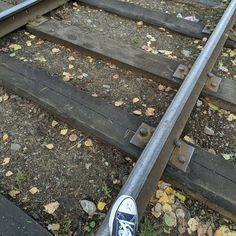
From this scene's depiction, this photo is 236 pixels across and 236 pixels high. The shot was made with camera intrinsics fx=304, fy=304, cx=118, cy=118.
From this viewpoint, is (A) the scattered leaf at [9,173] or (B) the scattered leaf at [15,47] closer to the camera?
(A) the scattered leaf at [9,173]

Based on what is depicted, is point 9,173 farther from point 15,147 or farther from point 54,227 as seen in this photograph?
point 54,227

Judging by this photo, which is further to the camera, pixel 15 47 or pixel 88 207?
pixel 15 47

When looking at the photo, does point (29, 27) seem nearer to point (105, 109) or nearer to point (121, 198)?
point (105, 109)

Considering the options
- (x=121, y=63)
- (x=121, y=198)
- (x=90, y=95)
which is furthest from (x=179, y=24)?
(x=121, y=198)

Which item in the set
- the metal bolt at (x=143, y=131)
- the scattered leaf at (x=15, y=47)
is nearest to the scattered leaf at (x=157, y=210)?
the metal bolt at (x=143, y=131)

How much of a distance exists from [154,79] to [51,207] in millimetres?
1562

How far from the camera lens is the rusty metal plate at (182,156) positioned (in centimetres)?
217

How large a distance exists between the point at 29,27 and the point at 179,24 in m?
1.77

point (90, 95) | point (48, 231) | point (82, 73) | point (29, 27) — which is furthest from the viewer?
point (29, 27)

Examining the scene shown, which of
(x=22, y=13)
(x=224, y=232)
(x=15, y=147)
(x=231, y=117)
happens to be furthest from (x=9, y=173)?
(x=22, y=13)

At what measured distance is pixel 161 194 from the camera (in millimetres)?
2143

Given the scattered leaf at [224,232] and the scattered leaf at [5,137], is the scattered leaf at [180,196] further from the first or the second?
the scattered leaf at [5,137]

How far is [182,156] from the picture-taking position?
220cm

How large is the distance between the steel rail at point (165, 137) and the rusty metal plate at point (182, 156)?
6cm
